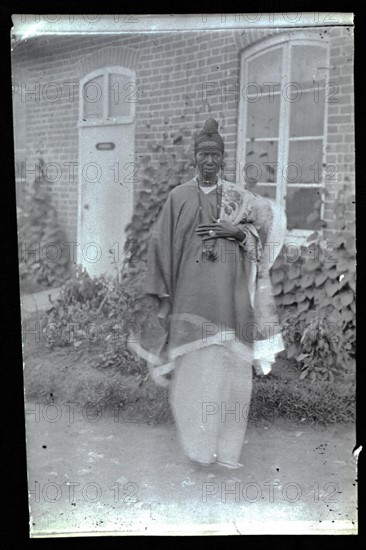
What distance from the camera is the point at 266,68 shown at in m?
4.25

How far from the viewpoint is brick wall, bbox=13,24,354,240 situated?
4.24 meters

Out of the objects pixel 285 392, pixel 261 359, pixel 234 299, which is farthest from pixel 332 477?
pixel 234 299

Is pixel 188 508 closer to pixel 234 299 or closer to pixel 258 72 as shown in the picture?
pixel 234 299

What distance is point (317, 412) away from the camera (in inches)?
177

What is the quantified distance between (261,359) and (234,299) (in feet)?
1.37

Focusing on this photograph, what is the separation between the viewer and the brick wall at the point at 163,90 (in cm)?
424

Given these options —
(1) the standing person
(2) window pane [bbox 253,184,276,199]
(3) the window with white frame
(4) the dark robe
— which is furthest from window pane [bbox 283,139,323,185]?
(4) the dark robe

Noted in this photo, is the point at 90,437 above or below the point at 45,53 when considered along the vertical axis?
below

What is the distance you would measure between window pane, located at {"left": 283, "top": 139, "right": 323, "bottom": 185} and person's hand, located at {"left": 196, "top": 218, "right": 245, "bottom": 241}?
0.43m

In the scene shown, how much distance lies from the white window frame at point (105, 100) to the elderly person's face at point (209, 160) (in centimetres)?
49

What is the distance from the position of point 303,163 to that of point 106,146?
1204 millimetres

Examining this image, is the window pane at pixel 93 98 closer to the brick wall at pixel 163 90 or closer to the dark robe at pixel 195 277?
the brick wall at pixel 163 90

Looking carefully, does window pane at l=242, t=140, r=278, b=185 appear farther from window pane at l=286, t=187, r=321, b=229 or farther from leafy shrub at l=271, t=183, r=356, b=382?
leafy shrub at l=271, t=183, r=356, b=382

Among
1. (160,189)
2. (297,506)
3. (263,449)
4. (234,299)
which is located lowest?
(297,506)
